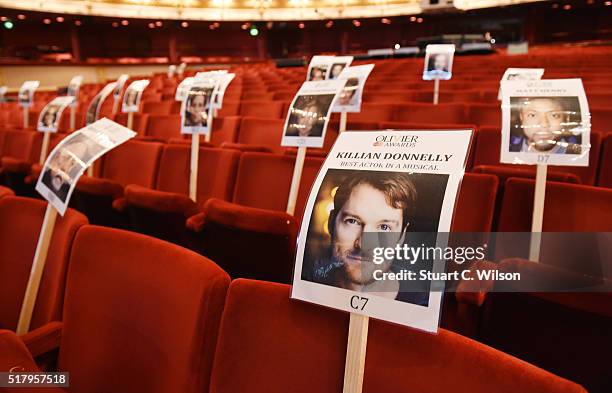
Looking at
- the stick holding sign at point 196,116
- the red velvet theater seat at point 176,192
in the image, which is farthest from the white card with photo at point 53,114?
the stick holding sign at point 196,116

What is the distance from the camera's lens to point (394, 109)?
9.36ft

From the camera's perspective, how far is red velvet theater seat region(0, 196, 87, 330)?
1.02 m

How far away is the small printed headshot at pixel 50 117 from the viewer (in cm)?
256

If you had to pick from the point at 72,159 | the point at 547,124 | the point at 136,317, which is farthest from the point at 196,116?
the point at 547,124

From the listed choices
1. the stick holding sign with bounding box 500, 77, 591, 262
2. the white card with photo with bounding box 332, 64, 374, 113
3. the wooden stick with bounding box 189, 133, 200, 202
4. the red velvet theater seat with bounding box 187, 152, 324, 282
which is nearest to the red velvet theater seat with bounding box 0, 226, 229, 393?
the red velvet theater seat with bounding box 187, 152, 324, 282

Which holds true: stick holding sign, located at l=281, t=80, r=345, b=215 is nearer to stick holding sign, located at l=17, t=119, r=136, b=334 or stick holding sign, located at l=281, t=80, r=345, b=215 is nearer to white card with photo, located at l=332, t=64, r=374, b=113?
white card with photo, located at l=332, t=64, r=374, b=113

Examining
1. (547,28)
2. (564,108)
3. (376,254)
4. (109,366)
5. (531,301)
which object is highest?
(547,28)

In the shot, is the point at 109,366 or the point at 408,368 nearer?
the point at 408,368

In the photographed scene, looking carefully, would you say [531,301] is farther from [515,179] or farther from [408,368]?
[515,179]

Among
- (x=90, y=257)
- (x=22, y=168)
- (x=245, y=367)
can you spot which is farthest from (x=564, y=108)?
(x=22, y=168)

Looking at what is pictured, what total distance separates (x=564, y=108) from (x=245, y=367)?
1112mm

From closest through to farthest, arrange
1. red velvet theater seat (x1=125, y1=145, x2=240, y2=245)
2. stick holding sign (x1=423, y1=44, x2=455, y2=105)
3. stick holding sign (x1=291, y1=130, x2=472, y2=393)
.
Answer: stick holding sign (x1=291, y1=130, x2=472, y2=393) < red velvet theater seat (x1=125, y1=145, x2=240, y2=245) < stick holding sign (x1=423, y1=44, x2=455, y2=105)

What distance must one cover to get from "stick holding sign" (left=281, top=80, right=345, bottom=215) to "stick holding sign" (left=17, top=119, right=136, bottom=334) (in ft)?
2.02

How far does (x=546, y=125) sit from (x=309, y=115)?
0.79m
